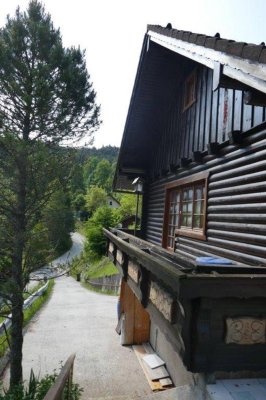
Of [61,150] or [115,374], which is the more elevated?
[61,150]

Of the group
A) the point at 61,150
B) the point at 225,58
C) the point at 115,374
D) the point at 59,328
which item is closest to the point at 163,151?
the point at 61,150

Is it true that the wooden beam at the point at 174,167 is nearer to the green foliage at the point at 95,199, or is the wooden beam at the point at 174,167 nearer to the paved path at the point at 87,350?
the paved path at the point at 87,350

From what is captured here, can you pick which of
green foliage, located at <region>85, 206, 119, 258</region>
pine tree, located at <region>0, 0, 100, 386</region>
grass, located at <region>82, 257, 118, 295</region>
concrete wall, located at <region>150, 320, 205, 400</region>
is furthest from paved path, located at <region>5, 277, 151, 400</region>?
green foliage, located at <region>85, 206, 119, 258</region>

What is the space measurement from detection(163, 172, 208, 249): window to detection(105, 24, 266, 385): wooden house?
0.03 meters

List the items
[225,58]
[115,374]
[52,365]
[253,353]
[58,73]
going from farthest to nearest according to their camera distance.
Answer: [58,73] → [52,365] → [115,374] → [225,58] → [253,353]

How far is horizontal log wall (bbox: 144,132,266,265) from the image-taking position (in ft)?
13.6

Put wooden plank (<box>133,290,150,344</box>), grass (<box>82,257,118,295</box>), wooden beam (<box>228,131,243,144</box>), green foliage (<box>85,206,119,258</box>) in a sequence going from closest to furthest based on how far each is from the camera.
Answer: wooden beam (<box>228,131,243,144</box>)
wooden plank (<box>133,290,150,344</box>)
grass (<box>82,257,118,295</box>)
green foliage (<box>85,206,119,258</box>)

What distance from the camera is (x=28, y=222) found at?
29.4 ft

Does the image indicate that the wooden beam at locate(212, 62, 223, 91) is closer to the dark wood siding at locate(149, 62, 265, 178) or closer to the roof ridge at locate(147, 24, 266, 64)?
the roof ridge at locate(147, 24, 266, 64)

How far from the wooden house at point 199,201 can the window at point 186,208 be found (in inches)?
1.1

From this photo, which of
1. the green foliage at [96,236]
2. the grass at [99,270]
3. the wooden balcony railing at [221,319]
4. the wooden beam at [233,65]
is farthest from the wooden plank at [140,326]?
the green foliage at [96,236]

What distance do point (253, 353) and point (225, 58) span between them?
307 cm

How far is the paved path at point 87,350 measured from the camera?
7.56m

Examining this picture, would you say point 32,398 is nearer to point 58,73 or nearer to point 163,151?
point 163,151
